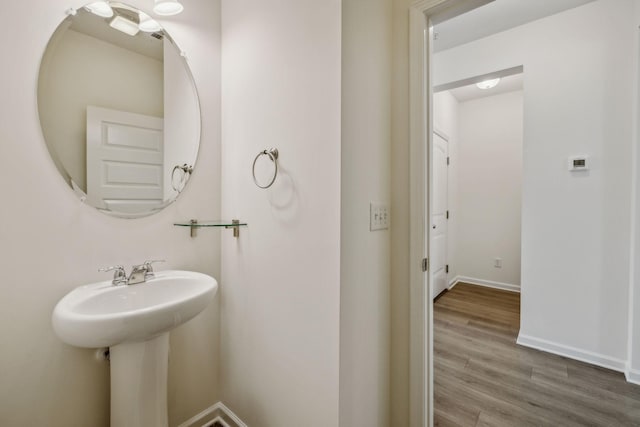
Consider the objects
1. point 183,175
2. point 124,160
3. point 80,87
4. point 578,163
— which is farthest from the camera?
point 578,163

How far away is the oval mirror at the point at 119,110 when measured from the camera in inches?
42.1

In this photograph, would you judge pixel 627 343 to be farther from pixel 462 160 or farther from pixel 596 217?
pixel 462 160

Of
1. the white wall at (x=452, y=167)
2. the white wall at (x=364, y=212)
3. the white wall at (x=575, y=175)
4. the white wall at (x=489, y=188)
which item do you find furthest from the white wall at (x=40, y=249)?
the white wall at (x=489, y=188)

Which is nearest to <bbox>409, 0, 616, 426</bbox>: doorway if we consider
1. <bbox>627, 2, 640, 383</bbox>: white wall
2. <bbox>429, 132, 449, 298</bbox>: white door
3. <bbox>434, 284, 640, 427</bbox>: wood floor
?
<bbox>627, 2, 640, 383</bbox>: white wall

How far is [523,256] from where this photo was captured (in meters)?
2.38

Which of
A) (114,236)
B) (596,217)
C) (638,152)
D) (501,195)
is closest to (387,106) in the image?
(114,236)

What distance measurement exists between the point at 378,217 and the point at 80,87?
1.38 meters

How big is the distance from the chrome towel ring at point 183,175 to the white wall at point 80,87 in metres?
0.31

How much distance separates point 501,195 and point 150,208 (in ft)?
14.1

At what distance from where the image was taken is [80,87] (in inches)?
44.0

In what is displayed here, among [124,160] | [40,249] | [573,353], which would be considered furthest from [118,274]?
[573,353]

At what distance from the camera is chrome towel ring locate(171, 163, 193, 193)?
1.36 m

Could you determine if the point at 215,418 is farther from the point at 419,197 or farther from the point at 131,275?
the point at 419,197

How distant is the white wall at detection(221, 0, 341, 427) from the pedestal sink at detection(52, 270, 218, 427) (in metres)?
0.30
